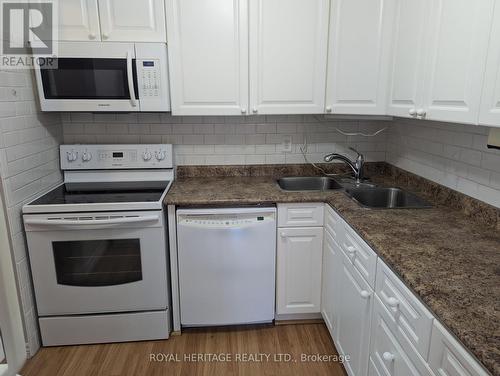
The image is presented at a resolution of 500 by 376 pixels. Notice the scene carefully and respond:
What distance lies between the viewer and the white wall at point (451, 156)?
167 cm

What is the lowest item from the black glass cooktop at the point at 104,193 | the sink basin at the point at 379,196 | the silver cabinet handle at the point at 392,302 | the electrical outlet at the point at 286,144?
the silver cabinet handle at the point at 392,302

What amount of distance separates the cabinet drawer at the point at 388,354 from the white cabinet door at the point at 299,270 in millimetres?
797

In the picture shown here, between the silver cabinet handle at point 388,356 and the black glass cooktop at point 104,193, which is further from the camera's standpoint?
the black glass cooktop at point 104,193

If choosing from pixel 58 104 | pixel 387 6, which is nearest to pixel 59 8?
pixel 58 104

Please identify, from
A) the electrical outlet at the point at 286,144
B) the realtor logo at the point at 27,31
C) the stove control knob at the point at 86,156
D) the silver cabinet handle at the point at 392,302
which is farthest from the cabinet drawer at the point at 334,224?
the realtor logo at the point at 27,31

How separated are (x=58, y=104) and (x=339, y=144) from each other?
1.98 m

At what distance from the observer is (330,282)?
2.06 meters

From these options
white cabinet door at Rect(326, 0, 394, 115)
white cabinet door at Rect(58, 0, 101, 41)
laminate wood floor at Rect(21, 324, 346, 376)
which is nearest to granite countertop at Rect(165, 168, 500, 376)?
white cabinet door at Rect(326, 0, 394, 115)

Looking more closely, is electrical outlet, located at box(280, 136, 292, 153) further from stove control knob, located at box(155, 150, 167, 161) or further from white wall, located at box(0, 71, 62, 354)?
white wall, located at box(0, 71, 62, 354)

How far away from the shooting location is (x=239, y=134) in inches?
102

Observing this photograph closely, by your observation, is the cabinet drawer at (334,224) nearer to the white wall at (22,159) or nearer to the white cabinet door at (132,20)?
the white cabinet door at (132,20)

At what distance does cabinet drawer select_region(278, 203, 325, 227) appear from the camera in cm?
213

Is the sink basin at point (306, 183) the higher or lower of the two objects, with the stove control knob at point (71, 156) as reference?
lower

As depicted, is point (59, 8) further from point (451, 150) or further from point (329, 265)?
point (451, 150)
